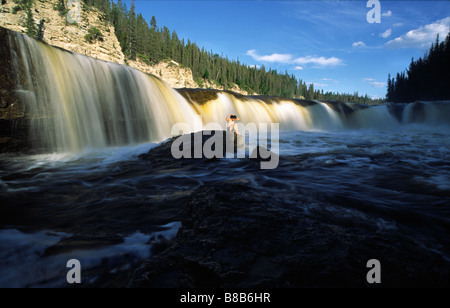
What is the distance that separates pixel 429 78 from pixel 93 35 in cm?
8371

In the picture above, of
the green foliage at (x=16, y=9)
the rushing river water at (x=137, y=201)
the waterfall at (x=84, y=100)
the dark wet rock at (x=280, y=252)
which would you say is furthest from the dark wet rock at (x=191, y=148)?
the green foliage at (x=16, y=9)

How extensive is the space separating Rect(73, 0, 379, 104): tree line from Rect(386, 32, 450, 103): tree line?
151ft

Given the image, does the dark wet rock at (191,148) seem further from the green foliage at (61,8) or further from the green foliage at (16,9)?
the green foliage at (61,8)

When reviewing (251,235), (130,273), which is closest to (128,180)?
(130,273)

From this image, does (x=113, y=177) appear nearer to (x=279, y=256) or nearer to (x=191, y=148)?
(x=191, y=148)

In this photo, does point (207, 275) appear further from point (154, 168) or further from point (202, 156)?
point (202, 156)

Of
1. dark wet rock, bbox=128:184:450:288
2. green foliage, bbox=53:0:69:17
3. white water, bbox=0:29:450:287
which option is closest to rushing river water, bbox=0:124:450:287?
white water, bbox=0:29:450:287

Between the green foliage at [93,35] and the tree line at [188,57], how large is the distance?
7821 mm

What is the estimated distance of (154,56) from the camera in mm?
58875

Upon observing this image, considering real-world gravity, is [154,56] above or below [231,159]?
above

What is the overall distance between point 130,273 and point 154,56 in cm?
6674

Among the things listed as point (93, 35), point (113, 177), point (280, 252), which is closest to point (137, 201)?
point (113, 177)

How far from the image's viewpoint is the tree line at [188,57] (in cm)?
5666
